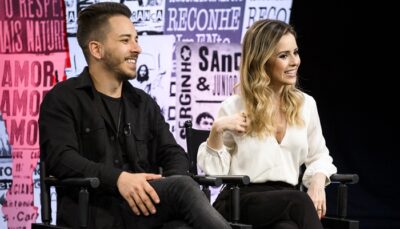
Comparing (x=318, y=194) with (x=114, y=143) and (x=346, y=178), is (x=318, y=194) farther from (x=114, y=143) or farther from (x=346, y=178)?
(x=114, y=143)

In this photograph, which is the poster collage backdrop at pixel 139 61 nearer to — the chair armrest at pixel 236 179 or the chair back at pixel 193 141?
the chair back at pixel 193 141

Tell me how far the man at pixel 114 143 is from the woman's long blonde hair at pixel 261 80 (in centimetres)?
35

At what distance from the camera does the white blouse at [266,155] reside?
3334mm

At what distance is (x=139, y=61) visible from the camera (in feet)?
16.2

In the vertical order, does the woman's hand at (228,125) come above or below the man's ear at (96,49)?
below

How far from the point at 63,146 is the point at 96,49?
20.3 inches

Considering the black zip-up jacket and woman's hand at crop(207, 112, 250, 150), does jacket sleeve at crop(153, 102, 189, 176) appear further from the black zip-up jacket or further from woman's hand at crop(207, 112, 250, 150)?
woman's hand at crop(207, 112, 250, 150)

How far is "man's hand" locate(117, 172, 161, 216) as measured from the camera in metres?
2.86

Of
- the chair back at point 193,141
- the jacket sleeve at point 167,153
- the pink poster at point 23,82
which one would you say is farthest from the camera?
the pink poster at point 23,82

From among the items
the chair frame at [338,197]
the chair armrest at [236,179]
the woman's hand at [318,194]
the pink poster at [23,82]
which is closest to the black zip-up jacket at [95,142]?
the chair frame at [338,197]

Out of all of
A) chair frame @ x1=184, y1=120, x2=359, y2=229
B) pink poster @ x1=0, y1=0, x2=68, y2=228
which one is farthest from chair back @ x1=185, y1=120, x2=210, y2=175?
pink poster @ x1=0, y1=0, x2=68, y2=228

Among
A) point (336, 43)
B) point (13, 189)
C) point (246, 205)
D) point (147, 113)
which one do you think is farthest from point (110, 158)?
point (336, 43)

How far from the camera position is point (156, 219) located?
2.91 meters

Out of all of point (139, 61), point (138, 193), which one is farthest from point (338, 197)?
point (139, 61)
